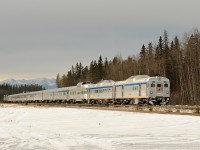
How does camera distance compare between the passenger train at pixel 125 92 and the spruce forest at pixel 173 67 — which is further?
the spruce forest at pixel 173 67

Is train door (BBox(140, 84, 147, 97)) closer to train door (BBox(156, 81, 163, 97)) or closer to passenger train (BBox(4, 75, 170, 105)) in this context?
passenger train (BBox(4, 75, 170, 105))

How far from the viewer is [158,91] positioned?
1405 inches

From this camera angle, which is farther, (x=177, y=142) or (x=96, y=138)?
(x=96, y=138)

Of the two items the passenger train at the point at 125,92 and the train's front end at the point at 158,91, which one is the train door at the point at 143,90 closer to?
the passenger train at the point at 125,92

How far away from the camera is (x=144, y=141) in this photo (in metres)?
11.6

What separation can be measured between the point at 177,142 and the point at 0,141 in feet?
21.3

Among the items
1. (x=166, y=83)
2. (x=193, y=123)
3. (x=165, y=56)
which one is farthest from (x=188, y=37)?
(x=193, y=123)

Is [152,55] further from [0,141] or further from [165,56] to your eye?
[0,141]

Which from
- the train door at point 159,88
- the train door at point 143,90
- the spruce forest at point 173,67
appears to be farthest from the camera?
the spruce forest at point 173,67

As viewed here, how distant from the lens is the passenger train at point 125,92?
35.4 metres

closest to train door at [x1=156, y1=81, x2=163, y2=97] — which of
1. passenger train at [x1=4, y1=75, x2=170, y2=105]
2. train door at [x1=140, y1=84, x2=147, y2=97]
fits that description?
passenger train at [x1=4, y1=75, x2=170, y2=105]

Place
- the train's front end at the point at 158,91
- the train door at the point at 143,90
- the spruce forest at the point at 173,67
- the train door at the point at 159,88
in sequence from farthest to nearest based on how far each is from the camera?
the spruce forest at the point at 173,67 < the train door at the point at 159,88 < the train door at the point at 143,90 < the train's front end at the point at 158,91

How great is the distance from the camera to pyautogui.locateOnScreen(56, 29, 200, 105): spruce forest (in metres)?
62.4

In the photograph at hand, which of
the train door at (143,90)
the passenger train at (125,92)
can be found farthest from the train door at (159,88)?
the train door at (143,90)
